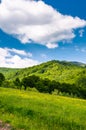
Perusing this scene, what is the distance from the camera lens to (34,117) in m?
24.5

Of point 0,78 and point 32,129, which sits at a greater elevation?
point 0,78

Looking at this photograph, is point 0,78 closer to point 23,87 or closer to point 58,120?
point 23,87

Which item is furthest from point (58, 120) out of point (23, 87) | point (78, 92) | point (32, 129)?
point (78, 92)

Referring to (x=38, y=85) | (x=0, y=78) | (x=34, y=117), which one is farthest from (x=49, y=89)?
(x=34, y=117)

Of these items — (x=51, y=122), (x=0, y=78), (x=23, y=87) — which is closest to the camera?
(x=51, y=122)

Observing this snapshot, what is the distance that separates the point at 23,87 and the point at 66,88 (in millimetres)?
28106

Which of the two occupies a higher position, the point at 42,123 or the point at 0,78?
the point at 0,78

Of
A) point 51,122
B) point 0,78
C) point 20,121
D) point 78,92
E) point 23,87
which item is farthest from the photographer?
point 78,92

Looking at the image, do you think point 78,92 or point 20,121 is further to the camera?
point 78,92

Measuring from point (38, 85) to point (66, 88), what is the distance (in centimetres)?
2128

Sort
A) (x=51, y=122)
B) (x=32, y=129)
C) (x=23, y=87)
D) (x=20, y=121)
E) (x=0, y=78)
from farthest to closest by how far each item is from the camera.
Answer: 1. (x=23, y=87)
2. (x=0, y=78)
3. (x=51, y=122)
4. (x=20, y=121)
5. (x=32, y=129)

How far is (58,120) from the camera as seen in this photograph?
23719mm

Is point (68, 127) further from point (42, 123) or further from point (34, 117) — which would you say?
point (34, 117)

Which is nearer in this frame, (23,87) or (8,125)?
(8,125)
